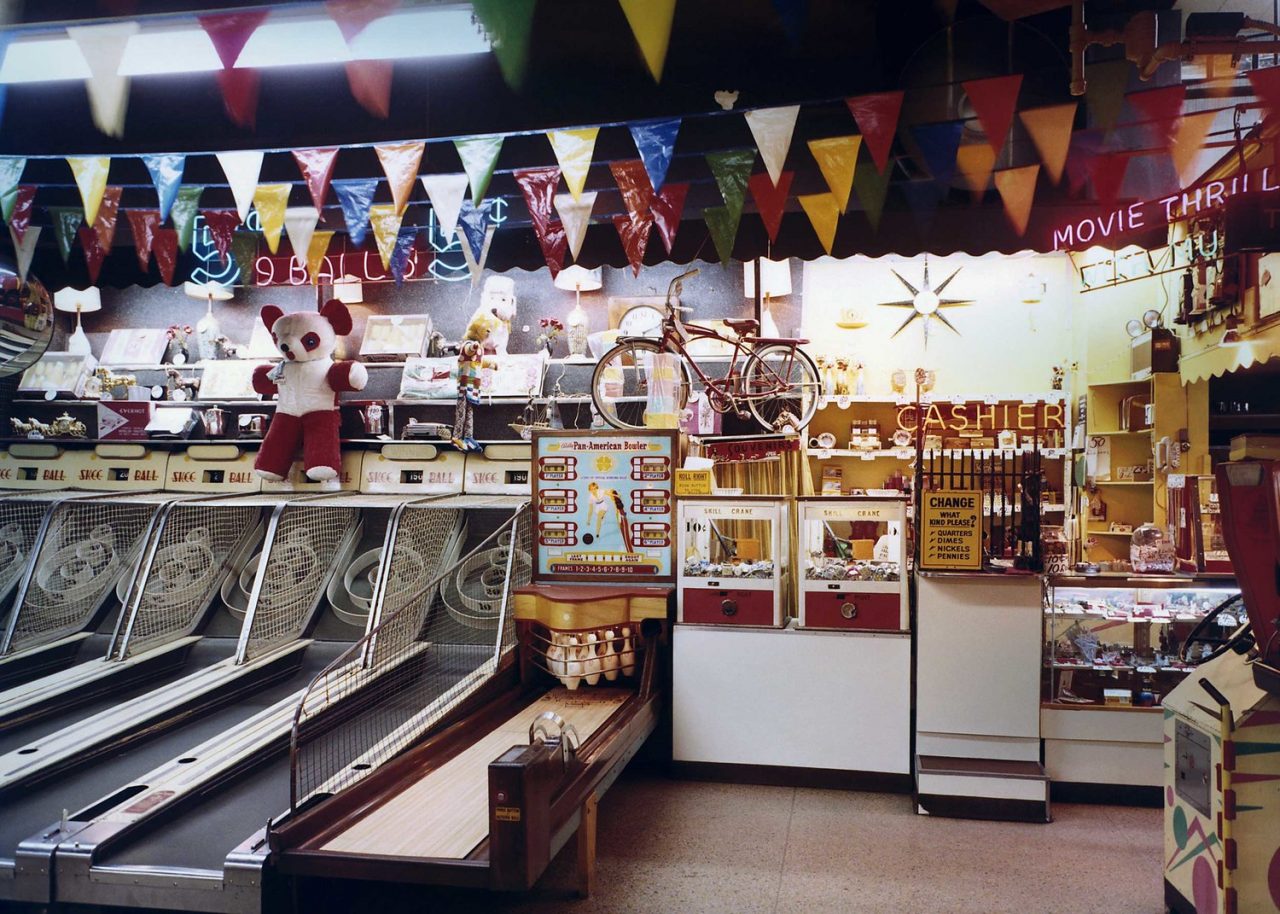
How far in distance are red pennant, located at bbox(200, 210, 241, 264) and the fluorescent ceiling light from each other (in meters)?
0.98

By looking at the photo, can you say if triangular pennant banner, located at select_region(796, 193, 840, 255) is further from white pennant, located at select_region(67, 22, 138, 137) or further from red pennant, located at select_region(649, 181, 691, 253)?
white pennant, located at select_region(67, 22, 138, 137)

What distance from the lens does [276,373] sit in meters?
6.65

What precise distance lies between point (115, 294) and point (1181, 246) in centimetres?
964

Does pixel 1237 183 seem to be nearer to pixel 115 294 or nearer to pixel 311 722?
pixel 311 722

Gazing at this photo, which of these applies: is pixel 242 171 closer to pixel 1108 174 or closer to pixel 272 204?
pixel 272 204

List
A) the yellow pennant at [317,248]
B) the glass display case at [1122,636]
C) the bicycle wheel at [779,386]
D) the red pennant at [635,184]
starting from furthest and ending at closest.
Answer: the yellow pennant at [317,248] → the bicycle wheel at [779,386] → the red pennant at [635,184] → the glass display case at [1122,636]

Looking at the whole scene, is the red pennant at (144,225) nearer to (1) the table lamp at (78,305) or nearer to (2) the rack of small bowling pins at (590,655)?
(1) the table lamp at (78,305)

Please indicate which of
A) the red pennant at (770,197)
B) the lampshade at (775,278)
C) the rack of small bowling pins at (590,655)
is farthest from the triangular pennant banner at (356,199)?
the lampshade at (775,278)

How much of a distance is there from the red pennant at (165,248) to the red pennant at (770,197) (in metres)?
4.40

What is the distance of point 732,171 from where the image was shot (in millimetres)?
5273

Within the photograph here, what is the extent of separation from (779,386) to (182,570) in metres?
4.43

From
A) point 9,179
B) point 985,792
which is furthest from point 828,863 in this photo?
point 9,179

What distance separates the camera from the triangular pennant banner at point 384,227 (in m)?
5.91

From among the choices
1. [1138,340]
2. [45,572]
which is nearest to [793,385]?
[1138,340]
